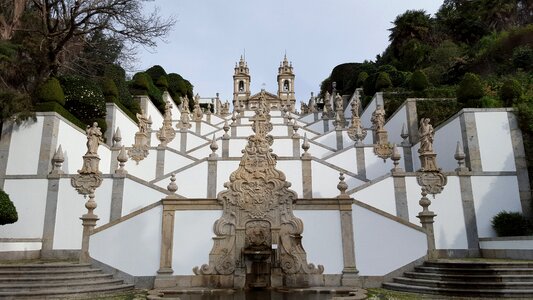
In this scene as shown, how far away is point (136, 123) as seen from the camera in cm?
2245

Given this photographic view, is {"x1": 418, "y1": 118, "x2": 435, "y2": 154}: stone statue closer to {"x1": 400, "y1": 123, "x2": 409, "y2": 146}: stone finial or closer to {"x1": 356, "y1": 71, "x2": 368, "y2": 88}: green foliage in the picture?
{"x1": 400, "y1": 123, "x2": 409, "y2": 146}: stone finial

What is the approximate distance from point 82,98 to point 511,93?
1880cm

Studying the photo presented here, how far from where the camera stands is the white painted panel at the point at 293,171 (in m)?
16.1

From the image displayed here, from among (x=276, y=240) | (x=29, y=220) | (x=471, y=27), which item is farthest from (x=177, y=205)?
(x=471, y=27)

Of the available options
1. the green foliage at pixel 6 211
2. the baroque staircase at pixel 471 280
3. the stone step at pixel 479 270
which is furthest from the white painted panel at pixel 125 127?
the stone step at pixel 479 270

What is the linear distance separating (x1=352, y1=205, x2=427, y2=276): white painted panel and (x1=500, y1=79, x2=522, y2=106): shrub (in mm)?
9526

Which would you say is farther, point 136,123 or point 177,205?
point 136,123

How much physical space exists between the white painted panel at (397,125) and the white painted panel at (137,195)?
1296 cm

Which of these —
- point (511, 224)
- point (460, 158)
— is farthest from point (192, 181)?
point (511, 224)

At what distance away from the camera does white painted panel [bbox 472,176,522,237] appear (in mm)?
13797

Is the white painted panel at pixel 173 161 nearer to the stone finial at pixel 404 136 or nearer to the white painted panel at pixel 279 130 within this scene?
the white painted panel at pixel 279 130

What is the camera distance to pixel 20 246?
12336mm

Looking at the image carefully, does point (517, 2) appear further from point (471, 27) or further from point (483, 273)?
point (483, 273)

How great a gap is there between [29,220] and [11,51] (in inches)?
273
